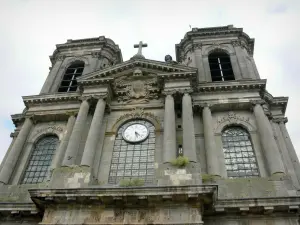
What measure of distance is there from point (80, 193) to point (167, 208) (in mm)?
3522

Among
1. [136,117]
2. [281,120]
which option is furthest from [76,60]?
[281,120]

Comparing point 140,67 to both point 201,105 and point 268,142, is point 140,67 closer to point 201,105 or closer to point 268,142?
point 201,105

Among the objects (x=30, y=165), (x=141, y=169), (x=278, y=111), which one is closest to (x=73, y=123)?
(x=30, y=165)

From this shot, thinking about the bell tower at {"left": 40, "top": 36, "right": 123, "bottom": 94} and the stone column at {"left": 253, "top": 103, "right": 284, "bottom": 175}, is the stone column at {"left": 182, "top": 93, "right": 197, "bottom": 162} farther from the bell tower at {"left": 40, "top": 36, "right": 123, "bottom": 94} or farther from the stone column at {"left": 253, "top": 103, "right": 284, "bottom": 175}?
the bell tower at {"left": 40, "top": 36, "right": 123, "bottom": 94}

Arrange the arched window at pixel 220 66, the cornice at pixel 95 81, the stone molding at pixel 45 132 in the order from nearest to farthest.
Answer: the stone molding at pixel 45 132 → the cornice at pixel 95 81 → the arched window at pixel 220 66

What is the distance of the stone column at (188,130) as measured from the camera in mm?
15531

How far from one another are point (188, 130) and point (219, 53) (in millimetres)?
11182

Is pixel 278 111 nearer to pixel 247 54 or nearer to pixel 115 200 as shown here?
pixel 247 54

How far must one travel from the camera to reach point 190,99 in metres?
18.6

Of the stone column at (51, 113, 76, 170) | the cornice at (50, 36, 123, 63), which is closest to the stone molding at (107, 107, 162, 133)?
the stone column at (51, 113, 76, 170)

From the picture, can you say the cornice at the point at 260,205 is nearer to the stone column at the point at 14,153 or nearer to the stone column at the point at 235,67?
the stone column at the point at 235,67

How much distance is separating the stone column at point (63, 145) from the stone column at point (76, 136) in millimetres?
1089

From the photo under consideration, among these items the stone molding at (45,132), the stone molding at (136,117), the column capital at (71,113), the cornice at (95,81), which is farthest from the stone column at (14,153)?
the stone molding at (136,117)

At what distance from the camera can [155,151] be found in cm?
1727
